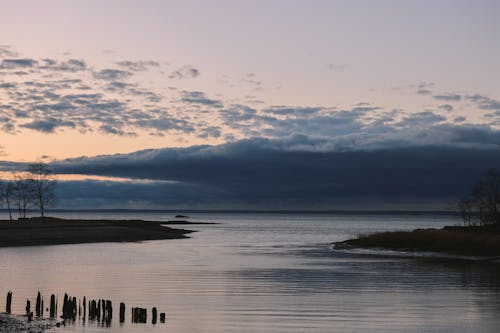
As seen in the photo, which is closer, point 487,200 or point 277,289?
point 277,289

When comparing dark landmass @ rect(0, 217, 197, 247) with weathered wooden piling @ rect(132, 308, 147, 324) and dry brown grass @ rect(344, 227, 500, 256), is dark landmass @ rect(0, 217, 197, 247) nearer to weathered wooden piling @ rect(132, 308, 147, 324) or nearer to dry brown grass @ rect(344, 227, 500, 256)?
dry brown grass @ rect(344, 227, 500, 256)

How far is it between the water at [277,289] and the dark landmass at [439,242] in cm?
619

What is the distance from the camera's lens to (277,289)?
163 ft

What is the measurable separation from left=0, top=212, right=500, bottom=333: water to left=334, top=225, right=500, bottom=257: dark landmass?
619 centimetres

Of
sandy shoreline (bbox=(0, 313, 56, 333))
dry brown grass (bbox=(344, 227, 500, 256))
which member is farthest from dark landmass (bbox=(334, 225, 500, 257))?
sandy shoreline (bbox=(0, 313, 56, 333))

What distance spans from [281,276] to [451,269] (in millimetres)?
17901

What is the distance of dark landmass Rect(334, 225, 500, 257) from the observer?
81.8 meters

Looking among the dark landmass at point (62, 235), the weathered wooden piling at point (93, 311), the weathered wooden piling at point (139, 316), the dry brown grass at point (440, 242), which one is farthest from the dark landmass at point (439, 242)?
the weathered wooden piling at point (93, 311)

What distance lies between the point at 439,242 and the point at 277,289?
148 ft

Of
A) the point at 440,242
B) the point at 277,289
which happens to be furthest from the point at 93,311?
the point at 440,242

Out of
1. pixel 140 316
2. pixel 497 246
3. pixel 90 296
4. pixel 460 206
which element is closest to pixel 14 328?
pixel 140 316

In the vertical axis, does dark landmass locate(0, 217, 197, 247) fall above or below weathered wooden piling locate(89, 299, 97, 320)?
above

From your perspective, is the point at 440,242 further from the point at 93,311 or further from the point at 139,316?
the point at 93,311

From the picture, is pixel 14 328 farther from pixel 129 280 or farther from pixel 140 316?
pixel 129 280
